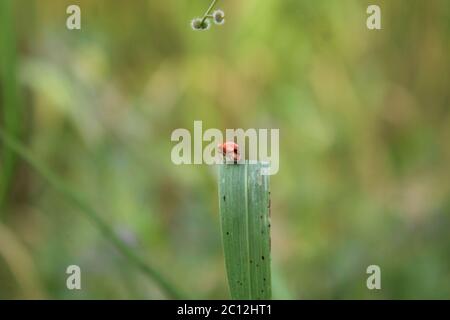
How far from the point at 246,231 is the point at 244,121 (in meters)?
1.22

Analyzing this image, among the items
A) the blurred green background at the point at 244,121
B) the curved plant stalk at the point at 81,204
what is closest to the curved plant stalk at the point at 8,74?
the curved plant stalk at the point at 81,204

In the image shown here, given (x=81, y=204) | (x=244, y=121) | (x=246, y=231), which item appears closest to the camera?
(x=246, y=231)

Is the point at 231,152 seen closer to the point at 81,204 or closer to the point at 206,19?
the point at 206,19

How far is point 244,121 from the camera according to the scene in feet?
6.81

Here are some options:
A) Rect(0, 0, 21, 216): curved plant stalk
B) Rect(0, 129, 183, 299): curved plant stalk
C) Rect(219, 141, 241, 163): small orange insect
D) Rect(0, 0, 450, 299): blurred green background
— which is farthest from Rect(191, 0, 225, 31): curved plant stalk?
Rect(0, 0, 450, 299): blurred green background

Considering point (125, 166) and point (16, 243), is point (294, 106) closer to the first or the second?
point (125, 166)

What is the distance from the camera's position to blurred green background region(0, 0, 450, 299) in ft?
6.30

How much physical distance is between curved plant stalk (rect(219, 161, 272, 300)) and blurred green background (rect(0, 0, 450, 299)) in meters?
0.95

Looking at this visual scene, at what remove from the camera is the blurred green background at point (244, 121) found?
1.92 metres

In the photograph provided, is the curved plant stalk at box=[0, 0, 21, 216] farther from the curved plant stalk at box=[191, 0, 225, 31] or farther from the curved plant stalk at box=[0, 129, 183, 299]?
the curved plant stalk at box=[191, 0, 225, 31]

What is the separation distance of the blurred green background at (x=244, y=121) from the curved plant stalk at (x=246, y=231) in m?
0.95

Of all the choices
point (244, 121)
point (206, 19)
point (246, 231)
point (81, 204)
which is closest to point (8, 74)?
point (81, 204)

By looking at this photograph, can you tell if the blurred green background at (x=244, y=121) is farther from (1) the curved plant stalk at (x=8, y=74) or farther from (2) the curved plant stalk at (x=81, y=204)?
(2) the curved plant stalk at (x=81, y=204)

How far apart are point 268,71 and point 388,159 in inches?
16.5
